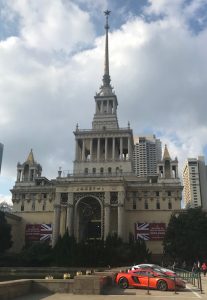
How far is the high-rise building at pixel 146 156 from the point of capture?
538 feet

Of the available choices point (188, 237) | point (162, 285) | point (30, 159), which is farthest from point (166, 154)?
point (162, 285)

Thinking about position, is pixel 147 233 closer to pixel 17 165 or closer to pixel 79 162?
pixel 79 162

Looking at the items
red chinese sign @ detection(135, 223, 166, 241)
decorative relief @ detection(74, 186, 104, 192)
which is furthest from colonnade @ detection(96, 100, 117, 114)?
red chinese sign @ detection(135, 223, 166, 241)

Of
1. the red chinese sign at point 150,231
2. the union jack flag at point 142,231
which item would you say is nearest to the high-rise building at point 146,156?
the red chinese sign at point 150,231

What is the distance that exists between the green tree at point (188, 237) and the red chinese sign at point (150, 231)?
32.2 ft

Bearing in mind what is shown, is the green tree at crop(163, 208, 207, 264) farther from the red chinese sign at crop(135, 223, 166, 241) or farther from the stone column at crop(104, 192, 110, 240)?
the stone column at crop(104, 192, 110, 240)

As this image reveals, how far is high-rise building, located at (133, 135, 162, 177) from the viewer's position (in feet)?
538

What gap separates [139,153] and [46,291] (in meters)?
148

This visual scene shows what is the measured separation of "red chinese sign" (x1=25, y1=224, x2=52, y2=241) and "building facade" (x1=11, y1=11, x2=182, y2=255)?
24cm

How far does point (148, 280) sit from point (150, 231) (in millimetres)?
56823

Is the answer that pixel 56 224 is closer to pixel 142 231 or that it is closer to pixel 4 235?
pixel 4 235

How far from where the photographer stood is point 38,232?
8212 cm

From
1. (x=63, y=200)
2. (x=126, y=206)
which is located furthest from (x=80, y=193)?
(x=126, y=206)

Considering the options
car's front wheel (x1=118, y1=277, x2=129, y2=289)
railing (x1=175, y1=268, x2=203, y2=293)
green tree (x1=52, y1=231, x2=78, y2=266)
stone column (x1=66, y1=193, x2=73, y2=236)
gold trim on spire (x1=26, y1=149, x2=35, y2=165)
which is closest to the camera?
railing (x1=175, y1=268, x2=203, y2=293)
